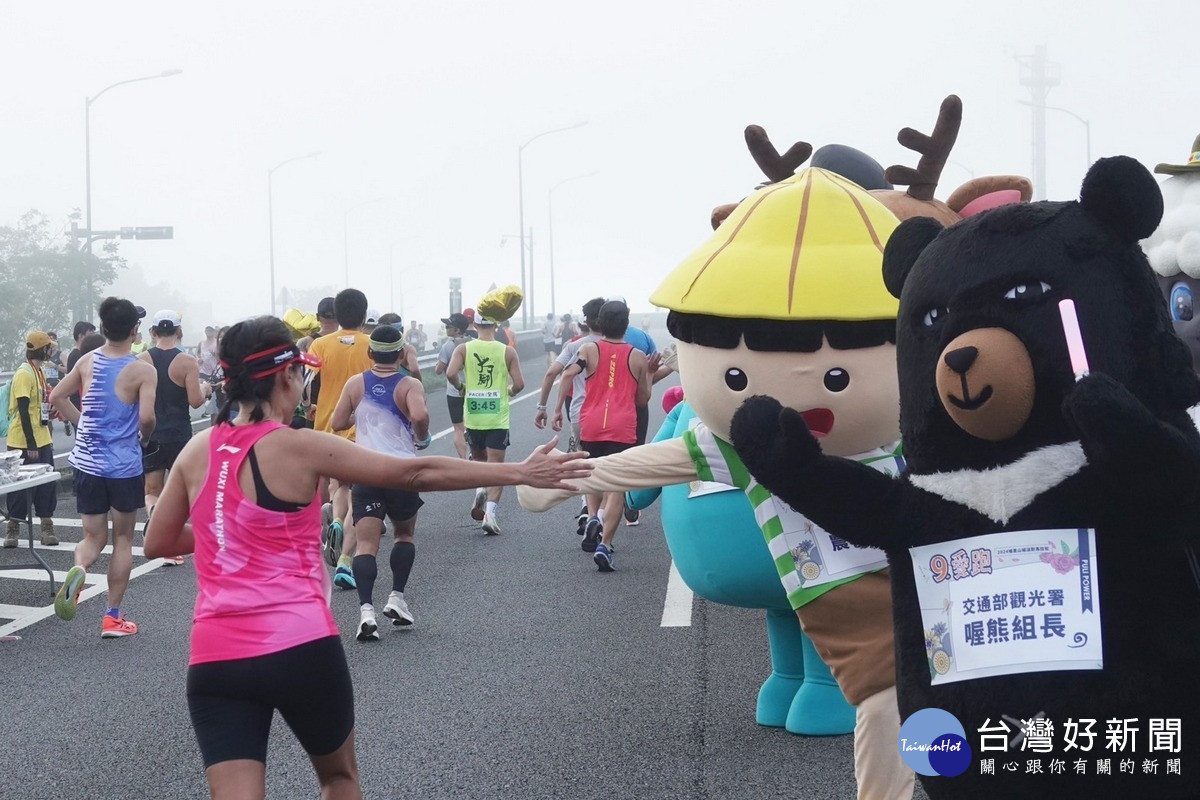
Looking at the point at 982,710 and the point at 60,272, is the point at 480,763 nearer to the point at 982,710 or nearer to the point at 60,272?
the point at 982,710

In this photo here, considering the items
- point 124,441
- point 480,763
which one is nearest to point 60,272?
point 124,441

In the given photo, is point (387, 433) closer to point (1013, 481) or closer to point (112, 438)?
point (112, 438)

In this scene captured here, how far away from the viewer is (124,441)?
27.7 ft

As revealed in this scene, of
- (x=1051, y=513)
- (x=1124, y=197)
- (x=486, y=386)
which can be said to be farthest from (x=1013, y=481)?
(x=486, y=386)

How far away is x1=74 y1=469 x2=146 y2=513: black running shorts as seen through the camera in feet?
27.3

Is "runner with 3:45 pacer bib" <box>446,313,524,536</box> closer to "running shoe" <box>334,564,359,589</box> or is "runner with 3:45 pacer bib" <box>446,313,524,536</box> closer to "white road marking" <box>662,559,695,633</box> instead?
"running shoe" <box>334,564,359,589</box>

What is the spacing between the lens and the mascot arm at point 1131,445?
3.14 metres

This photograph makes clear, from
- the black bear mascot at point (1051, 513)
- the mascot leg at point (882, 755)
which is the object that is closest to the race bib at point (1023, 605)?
the black bear mascot at point (1051, 513)

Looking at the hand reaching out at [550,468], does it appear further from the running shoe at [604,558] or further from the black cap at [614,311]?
the black cap at [614,311]

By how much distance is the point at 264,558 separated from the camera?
3.94m

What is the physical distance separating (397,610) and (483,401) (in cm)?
388

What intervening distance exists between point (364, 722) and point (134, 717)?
3.59 feet

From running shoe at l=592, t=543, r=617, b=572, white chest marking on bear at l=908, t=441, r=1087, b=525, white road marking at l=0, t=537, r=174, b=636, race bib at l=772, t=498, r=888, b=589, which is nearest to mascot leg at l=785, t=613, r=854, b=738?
race bib at l=772, t=498, r=888, b=589

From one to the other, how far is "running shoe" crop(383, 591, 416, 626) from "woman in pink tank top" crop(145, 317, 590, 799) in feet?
12.9
